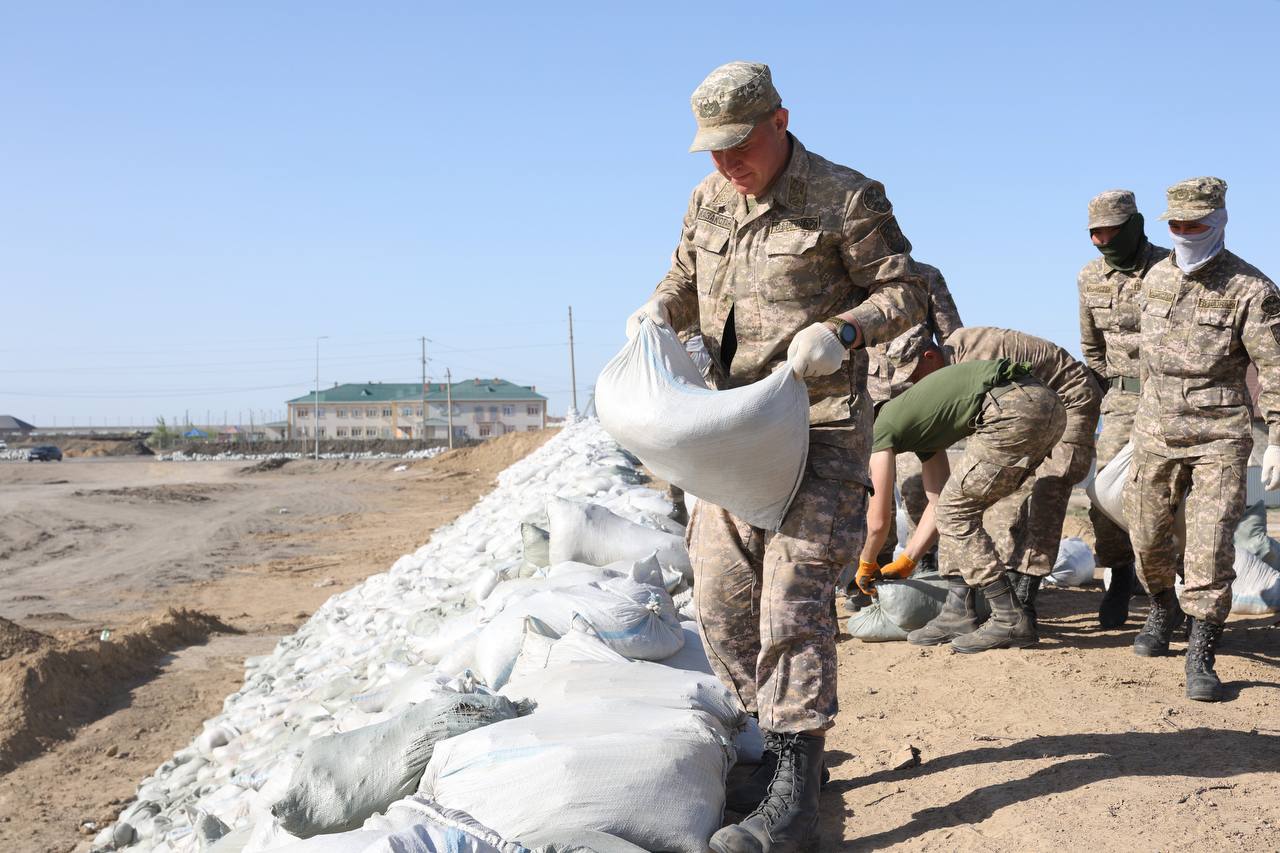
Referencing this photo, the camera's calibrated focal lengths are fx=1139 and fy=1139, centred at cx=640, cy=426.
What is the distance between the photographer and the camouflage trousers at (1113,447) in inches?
176

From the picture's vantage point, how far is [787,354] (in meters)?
2.58

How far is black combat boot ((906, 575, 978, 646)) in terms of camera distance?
4.09m

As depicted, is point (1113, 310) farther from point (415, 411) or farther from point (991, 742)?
Answer: point (415, 411)

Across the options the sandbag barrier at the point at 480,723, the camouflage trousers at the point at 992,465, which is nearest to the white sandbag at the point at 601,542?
the sandbag barrier at the point at 480,723

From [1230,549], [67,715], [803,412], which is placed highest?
[803,412]

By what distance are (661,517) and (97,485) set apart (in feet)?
77.5

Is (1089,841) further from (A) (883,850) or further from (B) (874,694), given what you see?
(B) (874,694)

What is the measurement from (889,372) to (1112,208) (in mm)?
1094

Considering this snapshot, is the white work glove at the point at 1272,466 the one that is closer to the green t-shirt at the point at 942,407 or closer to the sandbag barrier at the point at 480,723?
the green t-shirt at the point at 942,407

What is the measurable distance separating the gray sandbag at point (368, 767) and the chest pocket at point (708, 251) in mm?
1115

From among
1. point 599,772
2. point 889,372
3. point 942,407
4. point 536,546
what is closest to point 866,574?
point 942,407

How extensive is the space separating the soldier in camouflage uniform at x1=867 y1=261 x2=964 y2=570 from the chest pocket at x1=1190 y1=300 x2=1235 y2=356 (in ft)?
3.58

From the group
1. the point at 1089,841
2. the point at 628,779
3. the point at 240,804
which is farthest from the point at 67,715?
the point at 1089,841

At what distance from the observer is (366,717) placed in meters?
3.52
